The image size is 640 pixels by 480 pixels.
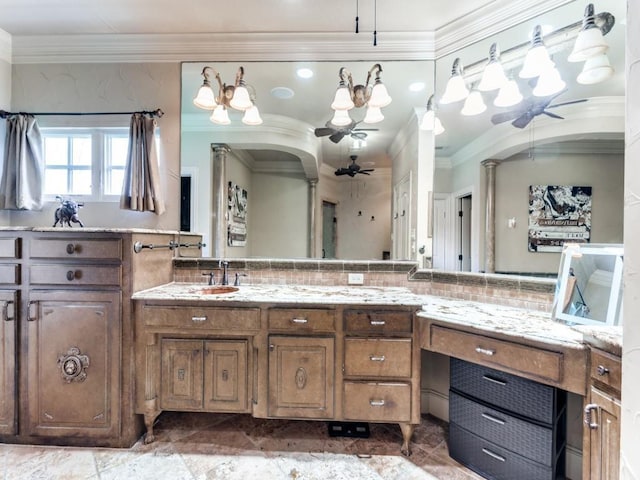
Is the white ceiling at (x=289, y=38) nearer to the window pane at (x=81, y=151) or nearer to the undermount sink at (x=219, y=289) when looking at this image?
the window pane at (x=81, y=151)

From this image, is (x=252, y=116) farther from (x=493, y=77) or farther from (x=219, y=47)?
(x=493, y=77)

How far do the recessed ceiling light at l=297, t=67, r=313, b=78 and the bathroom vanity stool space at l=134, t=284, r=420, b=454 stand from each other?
172cm

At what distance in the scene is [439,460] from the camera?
1.73 meters

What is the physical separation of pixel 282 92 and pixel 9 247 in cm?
207

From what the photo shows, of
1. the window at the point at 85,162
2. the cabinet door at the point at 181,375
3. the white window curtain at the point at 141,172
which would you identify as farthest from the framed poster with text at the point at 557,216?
the window at the point at 85,162

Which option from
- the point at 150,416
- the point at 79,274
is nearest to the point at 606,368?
the point at 150,416

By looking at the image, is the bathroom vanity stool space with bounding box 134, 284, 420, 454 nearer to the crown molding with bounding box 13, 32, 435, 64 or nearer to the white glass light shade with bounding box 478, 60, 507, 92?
the white glass light shade with bounding box 478, 60, 507, 92

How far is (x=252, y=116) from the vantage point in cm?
235

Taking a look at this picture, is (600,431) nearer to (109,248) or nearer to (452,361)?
(452,361)

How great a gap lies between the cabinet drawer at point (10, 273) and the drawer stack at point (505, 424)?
265 centimetres

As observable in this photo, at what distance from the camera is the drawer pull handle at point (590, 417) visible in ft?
3.65

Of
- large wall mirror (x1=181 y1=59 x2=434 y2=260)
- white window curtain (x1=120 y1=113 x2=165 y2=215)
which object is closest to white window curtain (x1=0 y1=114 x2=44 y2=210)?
white window curtain (x1=120 y1=113 x2=165 y2=215)

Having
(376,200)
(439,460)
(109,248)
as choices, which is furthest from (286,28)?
(439,460)

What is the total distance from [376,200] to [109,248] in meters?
1.88
